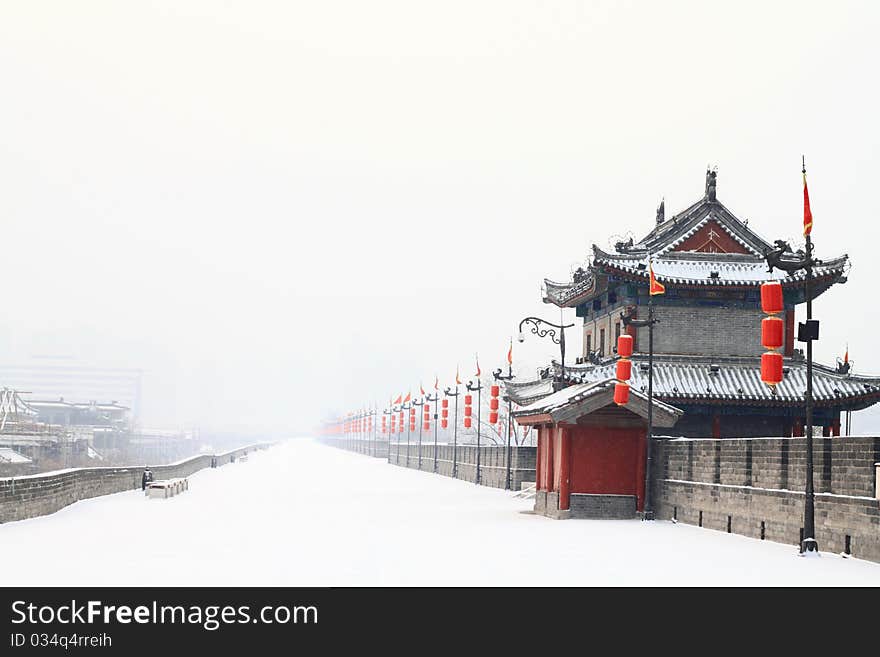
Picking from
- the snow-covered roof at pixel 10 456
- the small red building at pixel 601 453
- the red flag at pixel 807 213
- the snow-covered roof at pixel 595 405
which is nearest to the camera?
the red flag at pixel 807 213

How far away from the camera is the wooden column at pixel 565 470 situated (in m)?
29.9

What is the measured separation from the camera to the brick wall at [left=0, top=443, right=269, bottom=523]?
25391mm

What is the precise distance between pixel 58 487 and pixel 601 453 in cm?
1437

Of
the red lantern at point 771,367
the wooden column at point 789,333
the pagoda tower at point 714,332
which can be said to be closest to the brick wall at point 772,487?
the red lantern at point 771,367

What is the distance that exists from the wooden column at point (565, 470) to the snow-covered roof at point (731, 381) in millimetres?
11590

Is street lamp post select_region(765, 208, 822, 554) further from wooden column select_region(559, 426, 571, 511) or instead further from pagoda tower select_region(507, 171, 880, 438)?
pagoda tower select_region(507, 171, 880, 438)

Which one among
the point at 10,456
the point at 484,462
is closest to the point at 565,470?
the point at 484,462

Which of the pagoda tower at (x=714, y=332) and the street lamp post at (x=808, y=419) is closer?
the street lamp post at (x=808, y=419)

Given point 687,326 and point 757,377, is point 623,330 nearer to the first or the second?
point 687,326

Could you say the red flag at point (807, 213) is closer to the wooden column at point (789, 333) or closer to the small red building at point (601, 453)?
the small red building at point (601, 453)

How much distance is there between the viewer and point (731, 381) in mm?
42156

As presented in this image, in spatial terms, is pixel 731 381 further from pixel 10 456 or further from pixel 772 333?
pixel 10 456

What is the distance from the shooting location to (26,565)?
56.4 ft

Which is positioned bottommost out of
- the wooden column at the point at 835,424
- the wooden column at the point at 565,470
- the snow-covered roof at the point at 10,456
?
the snow-covered roof at the point at 10,456
